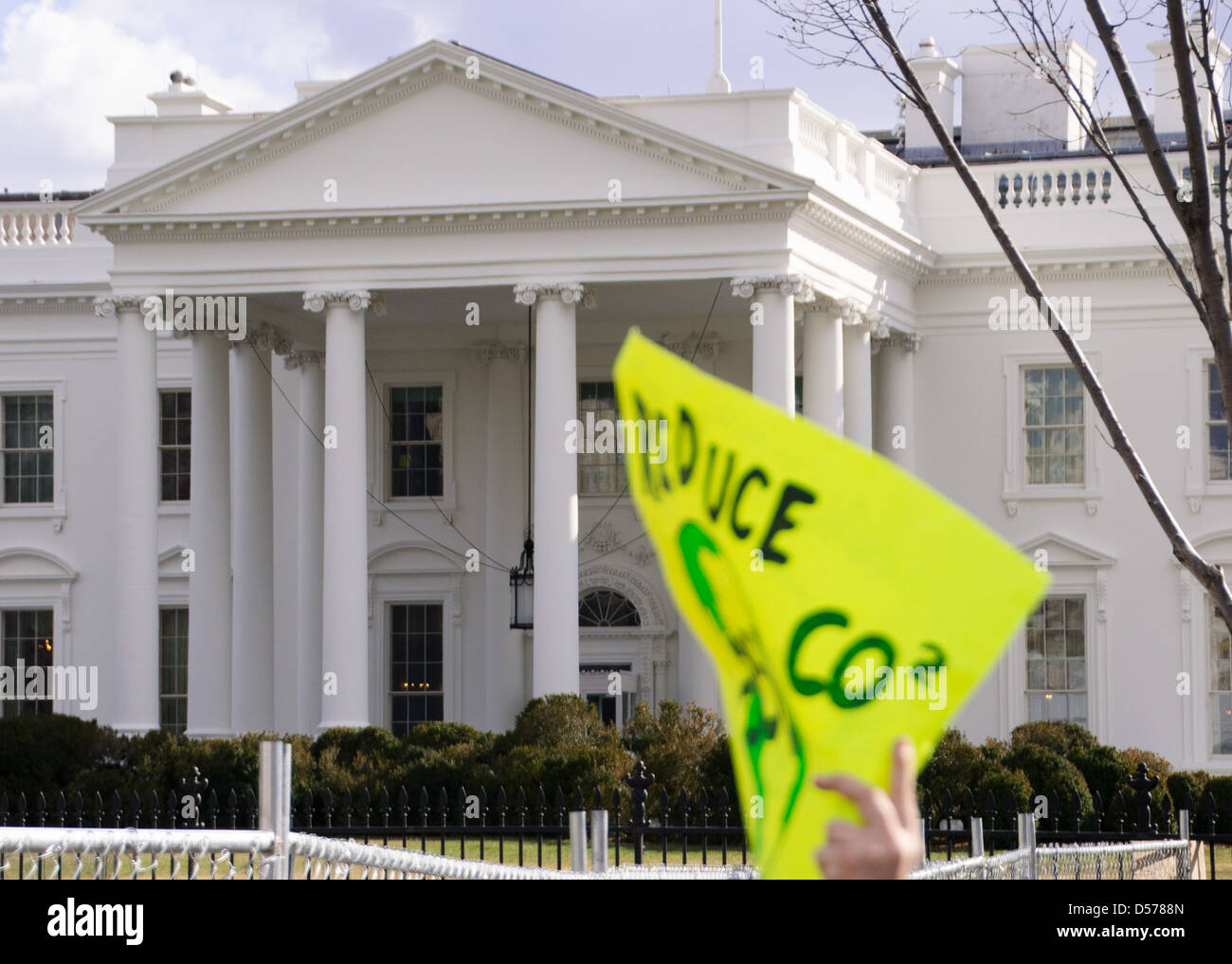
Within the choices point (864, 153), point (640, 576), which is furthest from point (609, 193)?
point (640, 576)

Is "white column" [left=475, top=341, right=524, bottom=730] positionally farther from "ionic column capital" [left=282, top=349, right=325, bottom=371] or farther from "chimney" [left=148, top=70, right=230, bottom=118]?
"chimney" [left=148, top=70, right=230, bottom=118]

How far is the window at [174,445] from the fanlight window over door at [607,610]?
7780 mm

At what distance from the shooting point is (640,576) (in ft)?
111

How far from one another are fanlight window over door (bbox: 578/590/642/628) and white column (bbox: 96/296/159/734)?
8119mm

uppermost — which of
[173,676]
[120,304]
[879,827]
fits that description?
[120,304]

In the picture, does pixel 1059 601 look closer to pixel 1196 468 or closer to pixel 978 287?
pixel 1196 468

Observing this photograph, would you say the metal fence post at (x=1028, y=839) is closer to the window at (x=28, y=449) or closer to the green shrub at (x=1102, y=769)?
the green shrub at (x=1102, y=769)

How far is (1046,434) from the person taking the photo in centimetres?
3306

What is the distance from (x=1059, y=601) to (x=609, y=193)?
36.3ft

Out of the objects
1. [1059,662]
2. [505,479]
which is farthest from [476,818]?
[1059,662]

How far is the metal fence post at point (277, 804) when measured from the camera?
228 inches

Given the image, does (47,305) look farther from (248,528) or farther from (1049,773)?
(1049,773)

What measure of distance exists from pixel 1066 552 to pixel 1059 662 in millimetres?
1907

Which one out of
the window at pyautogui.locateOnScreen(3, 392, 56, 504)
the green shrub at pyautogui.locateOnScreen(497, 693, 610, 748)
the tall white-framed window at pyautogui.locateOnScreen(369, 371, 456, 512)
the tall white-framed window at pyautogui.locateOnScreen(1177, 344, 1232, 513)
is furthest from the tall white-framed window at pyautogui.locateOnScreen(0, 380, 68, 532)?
the tall white-framed window at pyautogui.locateOnScreen(1177, 344, 1232, 513)
